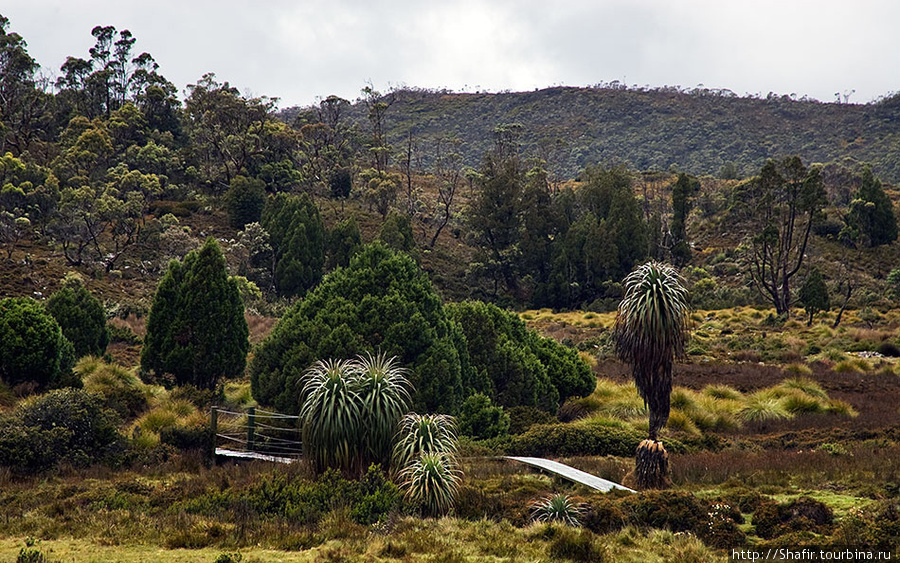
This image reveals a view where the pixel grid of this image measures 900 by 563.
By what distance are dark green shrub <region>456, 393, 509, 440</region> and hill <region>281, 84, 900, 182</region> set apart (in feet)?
317

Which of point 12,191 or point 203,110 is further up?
point 203,110

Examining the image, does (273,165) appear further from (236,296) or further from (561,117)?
(561,117)

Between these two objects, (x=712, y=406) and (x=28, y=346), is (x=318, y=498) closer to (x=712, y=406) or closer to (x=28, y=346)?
(x=28, y=346)

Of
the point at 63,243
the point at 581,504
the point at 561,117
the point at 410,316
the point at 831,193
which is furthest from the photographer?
the point at 561,117

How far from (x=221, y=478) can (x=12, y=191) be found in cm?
3691

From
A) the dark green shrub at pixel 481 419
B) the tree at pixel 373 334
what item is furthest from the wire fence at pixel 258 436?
the dark green shrub at pixel 481 419

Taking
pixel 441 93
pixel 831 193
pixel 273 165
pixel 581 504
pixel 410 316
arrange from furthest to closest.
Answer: pixel 441 93, pixel 831 193, pixel 273 165, pixel 410 316, pixel 581 504

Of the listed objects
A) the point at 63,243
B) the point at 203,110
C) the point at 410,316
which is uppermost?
the point at 203,110

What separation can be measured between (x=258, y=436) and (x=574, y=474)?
6.45 m

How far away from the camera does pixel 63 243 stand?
135ft

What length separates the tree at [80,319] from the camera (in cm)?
2338

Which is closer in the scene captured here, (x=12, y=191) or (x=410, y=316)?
(x=410, y=316)

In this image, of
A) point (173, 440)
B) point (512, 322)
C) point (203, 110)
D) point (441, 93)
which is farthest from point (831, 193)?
point (441, 93)

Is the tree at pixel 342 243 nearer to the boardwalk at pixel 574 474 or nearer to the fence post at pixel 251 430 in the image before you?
the fence post at pixel 251 430
